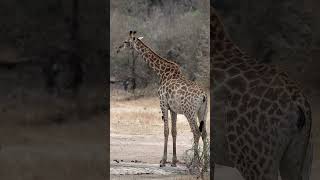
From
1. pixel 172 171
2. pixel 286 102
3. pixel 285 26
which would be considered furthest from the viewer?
pixel 285 26

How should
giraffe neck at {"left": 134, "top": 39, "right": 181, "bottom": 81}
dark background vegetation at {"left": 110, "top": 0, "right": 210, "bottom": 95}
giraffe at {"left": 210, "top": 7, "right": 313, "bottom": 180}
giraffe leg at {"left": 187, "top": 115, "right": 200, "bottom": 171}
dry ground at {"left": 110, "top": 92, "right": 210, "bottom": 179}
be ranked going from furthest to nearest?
1. dark background vegetation at {"left": 110, "top": 0, "right": 210, "bottom": 95}
2. giraffe neck at {"left": 134, "top": 39, "right": 181, "bottom": 81}
3. dry ground at {"left": 110, "top": 92, "right": 210, "bottom": 179}
4. giraffe leg at {"left": 187, "top": 115, "right": 200, "bottom": 171}
5. giraffe at {"left": 210, "top": 7, "right": 313, "bottom": 180}

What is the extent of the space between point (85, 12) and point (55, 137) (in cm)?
118

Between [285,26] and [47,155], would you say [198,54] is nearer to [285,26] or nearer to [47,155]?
[285,26]

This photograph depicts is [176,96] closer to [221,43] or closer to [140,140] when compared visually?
[140,140]

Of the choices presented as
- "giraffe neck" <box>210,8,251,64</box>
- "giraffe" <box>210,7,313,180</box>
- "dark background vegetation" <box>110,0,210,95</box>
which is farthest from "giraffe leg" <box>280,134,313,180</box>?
"dark background vegetation" <box>110,0,210,95</box>

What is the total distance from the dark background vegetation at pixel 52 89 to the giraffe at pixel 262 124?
157 centimetres

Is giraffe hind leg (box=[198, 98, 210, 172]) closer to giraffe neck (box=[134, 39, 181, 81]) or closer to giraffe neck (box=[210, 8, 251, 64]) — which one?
giraffe neck (box=[134, 39, 181, 81])

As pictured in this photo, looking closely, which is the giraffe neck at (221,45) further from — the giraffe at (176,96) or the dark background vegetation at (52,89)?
the giraffe at (176,96)

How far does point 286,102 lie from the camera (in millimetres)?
1591

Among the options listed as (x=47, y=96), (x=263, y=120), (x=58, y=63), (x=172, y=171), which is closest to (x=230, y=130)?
(x=263, y=120)

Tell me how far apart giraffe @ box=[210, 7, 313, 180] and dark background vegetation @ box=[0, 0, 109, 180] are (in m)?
1.57

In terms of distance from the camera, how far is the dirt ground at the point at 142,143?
3412 millimetres

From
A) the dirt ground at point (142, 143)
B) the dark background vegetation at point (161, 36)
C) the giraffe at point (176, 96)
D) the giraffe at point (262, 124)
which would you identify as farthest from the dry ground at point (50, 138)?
the dark background vegetation at point (161, 36)

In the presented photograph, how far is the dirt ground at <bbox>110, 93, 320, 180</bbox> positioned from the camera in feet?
11.2
